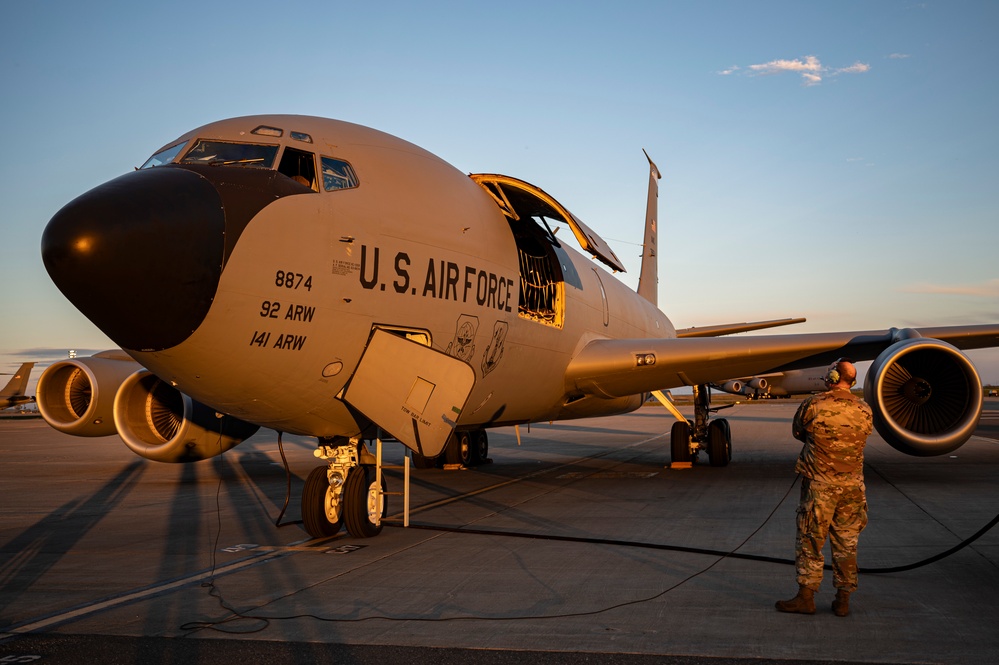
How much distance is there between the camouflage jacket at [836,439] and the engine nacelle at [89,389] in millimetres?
10001

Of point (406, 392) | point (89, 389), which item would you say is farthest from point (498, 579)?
point (89, 389)

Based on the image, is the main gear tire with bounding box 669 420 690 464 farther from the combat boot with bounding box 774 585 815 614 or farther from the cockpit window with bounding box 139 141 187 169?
the cockpit window with bounding box 139 141 187 169

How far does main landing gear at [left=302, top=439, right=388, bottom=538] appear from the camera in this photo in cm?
803

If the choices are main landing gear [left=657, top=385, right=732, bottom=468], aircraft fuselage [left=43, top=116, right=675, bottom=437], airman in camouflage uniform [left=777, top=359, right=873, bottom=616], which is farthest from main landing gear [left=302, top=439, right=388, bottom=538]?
main landing gear [left=657, top=385, right=732, bottom=468]

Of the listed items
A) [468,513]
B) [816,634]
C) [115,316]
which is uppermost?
[115,316]

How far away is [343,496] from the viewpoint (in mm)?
8164

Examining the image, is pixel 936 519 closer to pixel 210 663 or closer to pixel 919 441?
pixel 919 441

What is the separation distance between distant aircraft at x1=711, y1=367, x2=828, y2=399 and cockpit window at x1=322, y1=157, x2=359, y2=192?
56.3 meters

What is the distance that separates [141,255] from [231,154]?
209 cm

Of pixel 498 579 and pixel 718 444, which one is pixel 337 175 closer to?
pixel 498 579

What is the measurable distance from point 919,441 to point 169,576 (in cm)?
815

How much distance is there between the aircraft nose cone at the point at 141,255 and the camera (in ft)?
17.6

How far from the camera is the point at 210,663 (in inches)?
166

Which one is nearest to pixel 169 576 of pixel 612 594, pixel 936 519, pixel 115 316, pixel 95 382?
pixel 115 316
